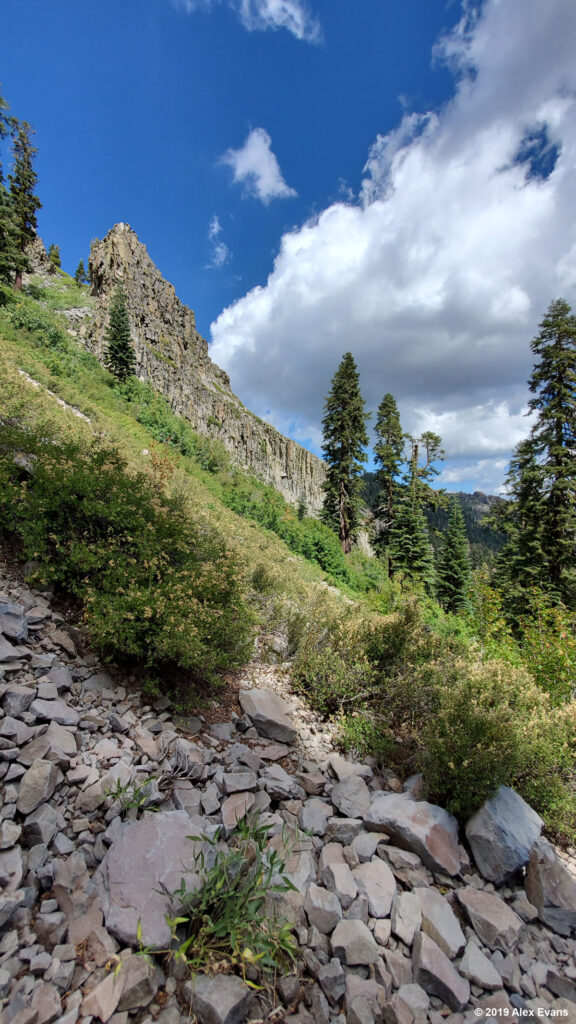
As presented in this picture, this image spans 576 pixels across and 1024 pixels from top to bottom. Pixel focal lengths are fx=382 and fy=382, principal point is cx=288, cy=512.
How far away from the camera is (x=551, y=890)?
2.94 metres

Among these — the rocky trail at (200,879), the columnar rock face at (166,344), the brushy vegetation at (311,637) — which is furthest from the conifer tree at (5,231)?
→ the rocky trail at (200,879)

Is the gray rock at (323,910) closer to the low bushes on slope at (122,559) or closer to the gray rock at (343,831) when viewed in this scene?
the gray rock at (343,831)

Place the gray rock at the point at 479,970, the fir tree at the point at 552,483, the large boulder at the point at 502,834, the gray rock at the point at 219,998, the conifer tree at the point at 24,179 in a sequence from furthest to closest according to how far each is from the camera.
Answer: the conifer tree at the point at 24,179 < the fir tree at the point at 552,483 < the large boulder at the point at 502,834 < the gray rock at the point at 479,970 < the gray rock at the point at 219,998

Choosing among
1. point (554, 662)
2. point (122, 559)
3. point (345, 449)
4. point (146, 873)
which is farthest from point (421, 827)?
point (345, 449)

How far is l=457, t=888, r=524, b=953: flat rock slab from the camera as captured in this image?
2590 mm

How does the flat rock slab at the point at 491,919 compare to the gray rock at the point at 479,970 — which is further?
the flat rock slab at the point at 491,919

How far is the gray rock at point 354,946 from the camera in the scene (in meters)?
2.34

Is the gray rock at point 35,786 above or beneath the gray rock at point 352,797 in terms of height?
above

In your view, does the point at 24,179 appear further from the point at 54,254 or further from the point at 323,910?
the point at 323,910

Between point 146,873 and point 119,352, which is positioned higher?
point 119,352

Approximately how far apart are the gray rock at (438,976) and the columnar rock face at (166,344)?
37.4 m

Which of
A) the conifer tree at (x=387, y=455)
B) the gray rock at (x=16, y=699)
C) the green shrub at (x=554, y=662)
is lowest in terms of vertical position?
the gray rock at (x=16, y=699)

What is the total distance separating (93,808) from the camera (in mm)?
2773

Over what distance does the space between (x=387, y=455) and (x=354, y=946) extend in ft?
80.0
